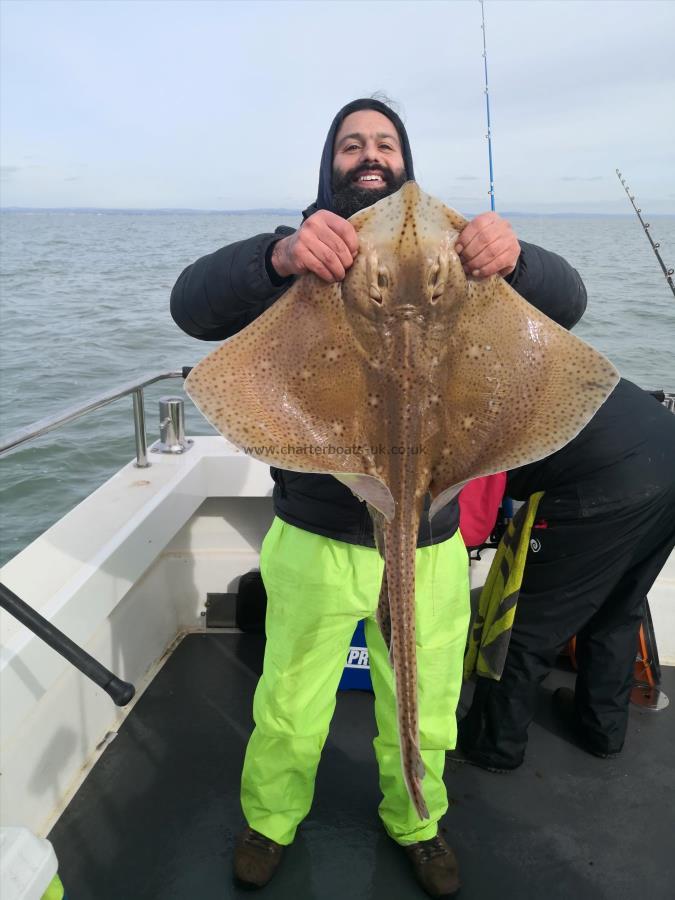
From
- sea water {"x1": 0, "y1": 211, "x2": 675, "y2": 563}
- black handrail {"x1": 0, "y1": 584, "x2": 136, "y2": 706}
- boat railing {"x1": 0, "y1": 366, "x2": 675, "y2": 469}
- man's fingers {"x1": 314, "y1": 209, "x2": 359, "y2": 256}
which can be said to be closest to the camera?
man's fingers {"x1": 314, "y1": 209, "x2": 359, "y2": 256}

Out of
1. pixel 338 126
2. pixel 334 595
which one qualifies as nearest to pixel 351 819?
pixel 334 595

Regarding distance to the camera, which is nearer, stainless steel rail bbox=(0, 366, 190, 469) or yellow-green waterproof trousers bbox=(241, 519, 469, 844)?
yellow-green waterproof trousers bbox=(241, 519, 469, 844)

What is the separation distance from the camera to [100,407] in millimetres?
3275

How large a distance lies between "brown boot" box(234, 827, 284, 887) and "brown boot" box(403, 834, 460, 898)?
1.78ft

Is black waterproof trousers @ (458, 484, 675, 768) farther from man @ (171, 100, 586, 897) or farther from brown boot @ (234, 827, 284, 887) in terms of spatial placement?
brown boot @ (234, 827, 284, 887)

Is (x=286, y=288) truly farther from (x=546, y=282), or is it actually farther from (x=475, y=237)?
(x=546, y=282)

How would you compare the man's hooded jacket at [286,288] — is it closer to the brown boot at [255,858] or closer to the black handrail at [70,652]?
the black handrail at [70,652]

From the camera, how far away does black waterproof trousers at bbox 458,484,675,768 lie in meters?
2.87

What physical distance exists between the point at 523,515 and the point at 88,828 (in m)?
2.35

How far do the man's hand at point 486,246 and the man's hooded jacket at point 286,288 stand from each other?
0.31m

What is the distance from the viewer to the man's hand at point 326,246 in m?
1.63

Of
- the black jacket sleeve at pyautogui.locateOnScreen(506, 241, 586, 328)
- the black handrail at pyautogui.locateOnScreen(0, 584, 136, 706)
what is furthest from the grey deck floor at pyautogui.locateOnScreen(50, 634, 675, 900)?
the black jacket sleeve at pyautogui.locateOnScreen(506, 241, 586, 328)

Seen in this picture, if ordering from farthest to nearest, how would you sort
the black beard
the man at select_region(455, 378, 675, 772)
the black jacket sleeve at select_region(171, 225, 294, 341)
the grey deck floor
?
the man at select_region(455, 378, 675, 772), the grey deck floor, the black beard, the black jacket sleeve at select_region(171, 225, 294, 341)

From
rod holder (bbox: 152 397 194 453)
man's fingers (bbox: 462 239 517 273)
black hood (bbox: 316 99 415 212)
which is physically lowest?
rod holder (bbox: 152 397 194 453)
